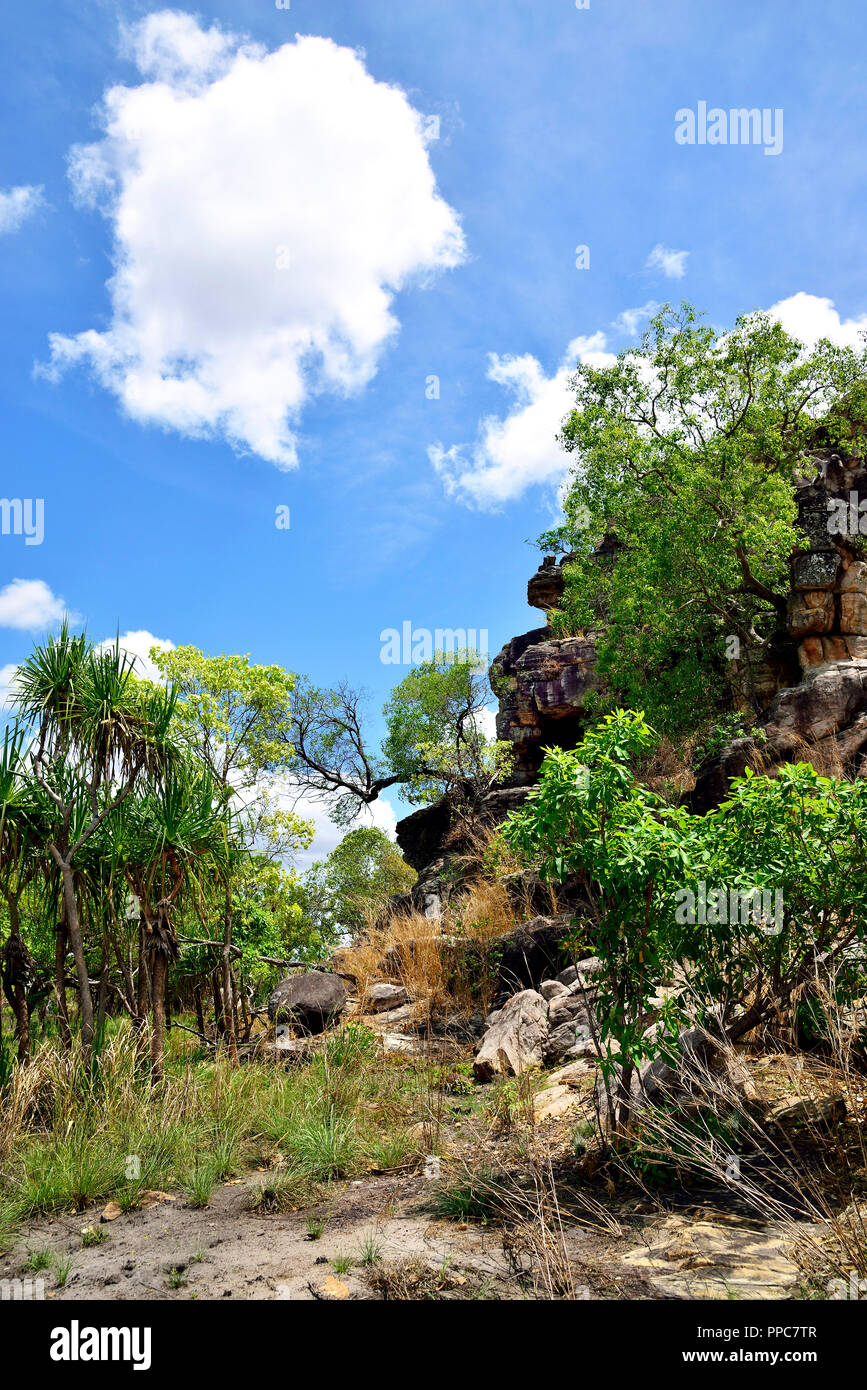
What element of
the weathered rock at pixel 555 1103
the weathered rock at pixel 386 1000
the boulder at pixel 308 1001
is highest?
the weathered rock at pixel 555 1103

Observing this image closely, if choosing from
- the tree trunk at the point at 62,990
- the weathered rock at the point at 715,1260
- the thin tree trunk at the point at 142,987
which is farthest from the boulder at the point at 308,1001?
the weathered rock at the point at 715,1260

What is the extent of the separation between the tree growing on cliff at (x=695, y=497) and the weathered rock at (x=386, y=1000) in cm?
767

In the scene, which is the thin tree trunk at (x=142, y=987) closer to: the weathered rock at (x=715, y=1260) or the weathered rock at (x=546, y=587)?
the weathered rock at (x=715, y=1260)

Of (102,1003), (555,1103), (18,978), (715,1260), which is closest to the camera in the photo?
(715,1260)

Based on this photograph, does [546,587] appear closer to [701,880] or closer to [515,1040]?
[515,1040]

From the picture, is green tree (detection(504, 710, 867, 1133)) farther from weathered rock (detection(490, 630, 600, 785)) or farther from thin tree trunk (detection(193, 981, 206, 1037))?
weathered rock (detection(490, 630, 600, 785))

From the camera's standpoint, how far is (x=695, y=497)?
15.6m

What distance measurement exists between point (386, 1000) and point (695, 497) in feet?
36.3

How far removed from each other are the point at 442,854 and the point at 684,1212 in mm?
18779

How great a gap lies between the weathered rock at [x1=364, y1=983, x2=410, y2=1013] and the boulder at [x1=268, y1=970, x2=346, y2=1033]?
1.03 m

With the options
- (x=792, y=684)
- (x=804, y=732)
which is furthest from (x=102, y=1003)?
(x=792, y=684)

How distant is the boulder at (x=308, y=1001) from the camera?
39.3 feet
